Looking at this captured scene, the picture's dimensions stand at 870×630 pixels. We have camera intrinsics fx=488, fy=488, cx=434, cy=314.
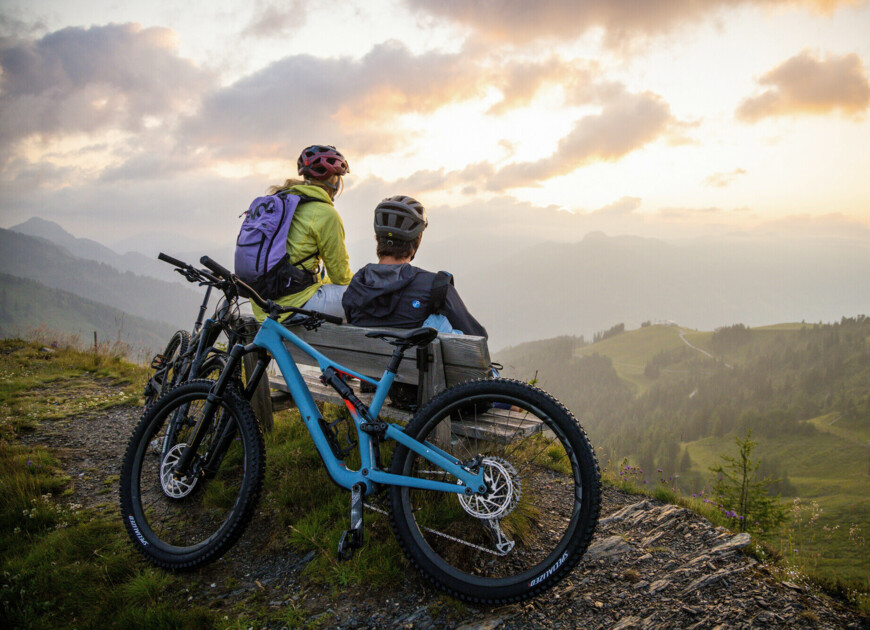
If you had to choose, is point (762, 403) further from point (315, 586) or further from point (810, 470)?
point (315, 586)

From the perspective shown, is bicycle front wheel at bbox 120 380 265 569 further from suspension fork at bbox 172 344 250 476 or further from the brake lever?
the brake lever

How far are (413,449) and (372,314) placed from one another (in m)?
1.39

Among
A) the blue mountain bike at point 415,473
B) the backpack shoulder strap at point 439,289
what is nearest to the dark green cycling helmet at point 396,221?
the backpack shoulder strap at point 439,289

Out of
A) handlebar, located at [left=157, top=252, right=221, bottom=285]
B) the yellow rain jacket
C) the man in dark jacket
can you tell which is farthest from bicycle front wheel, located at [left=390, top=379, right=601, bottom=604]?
the yellow rain jacket

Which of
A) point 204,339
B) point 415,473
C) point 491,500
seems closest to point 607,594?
point 491,500

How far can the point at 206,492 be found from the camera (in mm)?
4246

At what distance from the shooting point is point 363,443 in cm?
325

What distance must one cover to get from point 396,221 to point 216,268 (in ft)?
4.82

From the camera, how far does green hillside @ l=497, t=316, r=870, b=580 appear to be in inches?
4006

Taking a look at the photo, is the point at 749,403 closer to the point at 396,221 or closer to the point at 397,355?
the point at 396,221

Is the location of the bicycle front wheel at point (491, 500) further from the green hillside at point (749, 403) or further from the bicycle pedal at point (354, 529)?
the green hillside at point (749, 403)

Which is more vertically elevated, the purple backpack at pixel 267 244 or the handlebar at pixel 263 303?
the purple backpack at pixel 267 244

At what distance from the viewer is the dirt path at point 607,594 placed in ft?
9.59

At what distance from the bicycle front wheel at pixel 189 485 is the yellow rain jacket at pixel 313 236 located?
1159 mm
